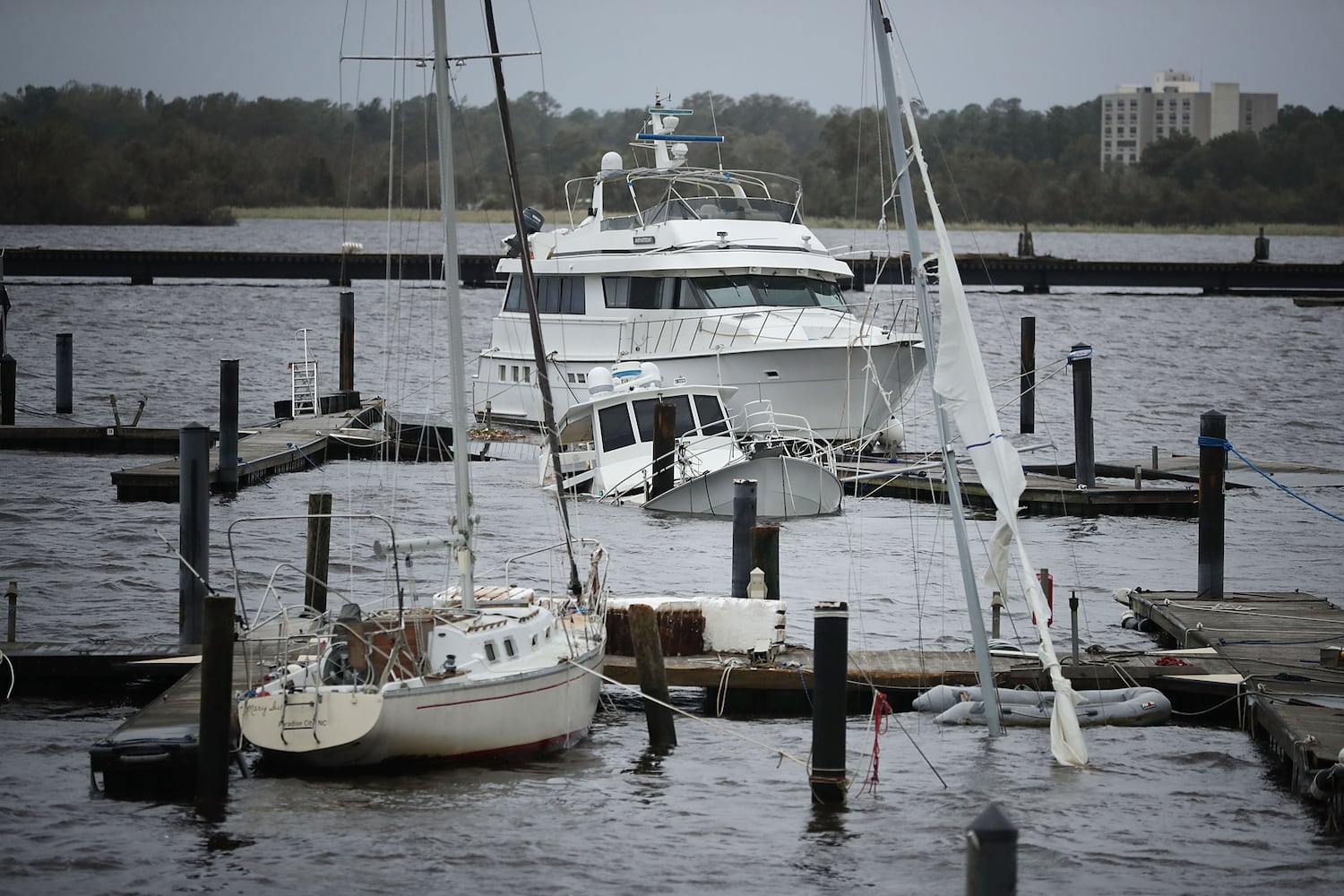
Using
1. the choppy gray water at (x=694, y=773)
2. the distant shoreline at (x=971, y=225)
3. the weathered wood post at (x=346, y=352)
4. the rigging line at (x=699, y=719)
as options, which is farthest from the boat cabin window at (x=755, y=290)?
the distant shoreline at (x=971, y=225)

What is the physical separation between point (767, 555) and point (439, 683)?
5.05 meters

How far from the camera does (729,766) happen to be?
15438 mm

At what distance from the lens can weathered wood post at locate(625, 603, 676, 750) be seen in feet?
49.2

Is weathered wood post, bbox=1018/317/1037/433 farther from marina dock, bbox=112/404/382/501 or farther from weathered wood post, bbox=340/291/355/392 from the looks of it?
weathered wood post, bbox=340/291/355/392

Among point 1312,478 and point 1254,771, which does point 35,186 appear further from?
point 1254,771

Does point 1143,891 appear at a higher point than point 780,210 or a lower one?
lower

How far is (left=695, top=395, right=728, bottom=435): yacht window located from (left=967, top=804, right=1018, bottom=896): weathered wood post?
2064cm

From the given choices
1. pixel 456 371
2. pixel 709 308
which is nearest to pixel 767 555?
pixel 456 371

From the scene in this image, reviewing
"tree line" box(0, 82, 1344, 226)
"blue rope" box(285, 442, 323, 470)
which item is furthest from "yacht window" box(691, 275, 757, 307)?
"tree line" box(0, 82, 1344, 226)

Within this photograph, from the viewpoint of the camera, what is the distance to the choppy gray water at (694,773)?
13078mm

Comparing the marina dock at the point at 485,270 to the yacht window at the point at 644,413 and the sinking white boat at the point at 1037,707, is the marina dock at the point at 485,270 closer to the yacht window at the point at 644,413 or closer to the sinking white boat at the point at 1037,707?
the yacht window at the point at 644,413

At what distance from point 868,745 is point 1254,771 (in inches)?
138

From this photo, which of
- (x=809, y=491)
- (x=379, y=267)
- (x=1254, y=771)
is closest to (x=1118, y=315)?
(x=379, y=267)

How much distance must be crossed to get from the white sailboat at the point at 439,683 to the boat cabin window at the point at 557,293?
2011 cm
